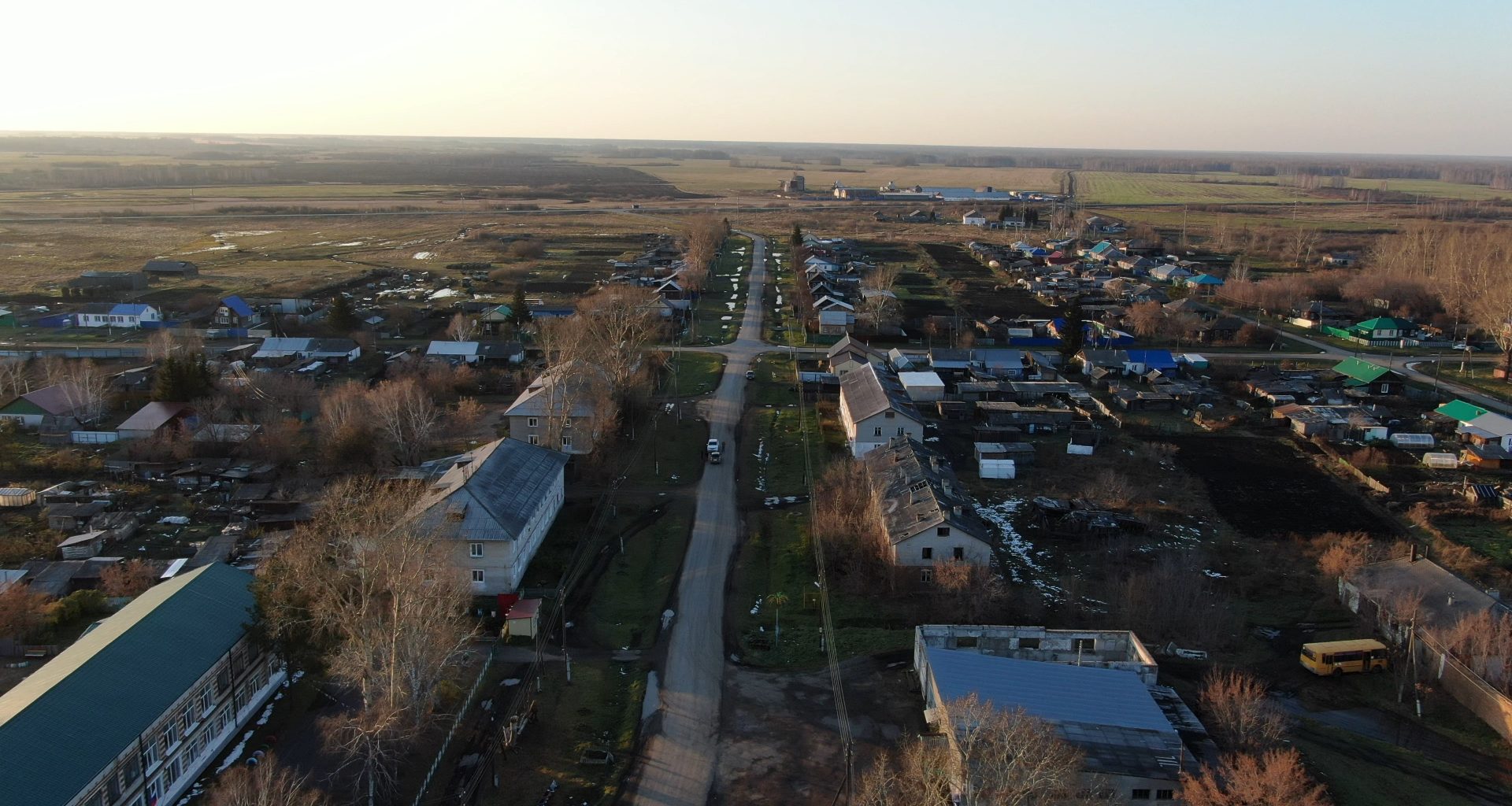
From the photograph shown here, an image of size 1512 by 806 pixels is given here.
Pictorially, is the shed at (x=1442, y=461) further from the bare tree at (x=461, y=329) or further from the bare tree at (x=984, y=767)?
the bare tree at (x=461, y=329)

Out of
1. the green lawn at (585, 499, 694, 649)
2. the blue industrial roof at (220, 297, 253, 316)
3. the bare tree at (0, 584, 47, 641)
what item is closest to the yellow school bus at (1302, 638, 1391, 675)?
the green lawn at (585, 499, 694, 649)

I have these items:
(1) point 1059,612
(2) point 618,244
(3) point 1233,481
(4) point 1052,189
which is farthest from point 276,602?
(4) point 1052,189

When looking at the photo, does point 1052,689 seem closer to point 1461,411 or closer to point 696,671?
point 696,671

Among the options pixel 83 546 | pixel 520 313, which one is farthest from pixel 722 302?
pixel 83 546

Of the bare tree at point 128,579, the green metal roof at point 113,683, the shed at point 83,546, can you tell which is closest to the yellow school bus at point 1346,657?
the green metal roof at point 113,683

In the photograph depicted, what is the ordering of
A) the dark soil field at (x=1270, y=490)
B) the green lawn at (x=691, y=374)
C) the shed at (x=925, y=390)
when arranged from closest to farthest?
the dark soil field at (x=1270, y=490)
the shed at (x=925, y=390)
the green lawn at (x=691, y=374)

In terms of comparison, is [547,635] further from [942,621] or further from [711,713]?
[942,621]

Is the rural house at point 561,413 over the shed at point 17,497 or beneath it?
over
